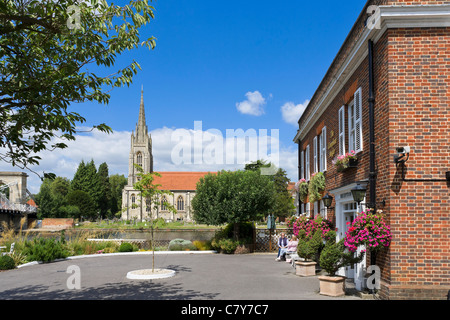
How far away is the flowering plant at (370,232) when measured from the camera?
8805mm

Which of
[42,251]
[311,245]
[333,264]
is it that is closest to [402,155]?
[333,264]

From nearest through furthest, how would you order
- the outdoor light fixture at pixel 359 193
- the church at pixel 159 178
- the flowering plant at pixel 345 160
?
the outdoor light fixture at pixel 359 193 < the flowering plant at pixel 345 160 < the church at pixel 159 178

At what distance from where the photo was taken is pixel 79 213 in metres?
84.2

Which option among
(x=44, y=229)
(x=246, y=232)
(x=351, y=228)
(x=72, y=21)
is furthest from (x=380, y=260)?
(x=44, y=229)

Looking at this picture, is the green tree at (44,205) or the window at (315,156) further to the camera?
the green tree at (44,205)

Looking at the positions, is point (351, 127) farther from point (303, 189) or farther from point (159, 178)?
point (159, 178)

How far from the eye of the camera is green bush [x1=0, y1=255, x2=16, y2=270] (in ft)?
50.1

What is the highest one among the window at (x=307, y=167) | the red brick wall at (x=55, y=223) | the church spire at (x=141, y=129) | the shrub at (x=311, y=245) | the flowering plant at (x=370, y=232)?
the church spire at (x=141, y=129)

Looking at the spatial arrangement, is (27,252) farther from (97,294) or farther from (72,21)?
(72,21)

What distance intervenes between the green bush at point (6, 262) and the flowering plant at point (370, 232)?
13250 millimetres

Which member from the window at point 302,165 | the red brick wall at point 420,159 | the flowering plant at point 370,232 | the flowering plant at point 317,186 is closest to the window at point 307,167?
the window at point 302,165

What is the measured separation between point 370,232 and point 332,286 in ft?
6.46

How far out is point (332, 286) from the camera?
32.5 ft

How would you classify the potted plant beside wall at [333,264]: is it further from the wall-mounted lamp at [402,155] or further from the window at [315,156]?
the window at [315,156]
